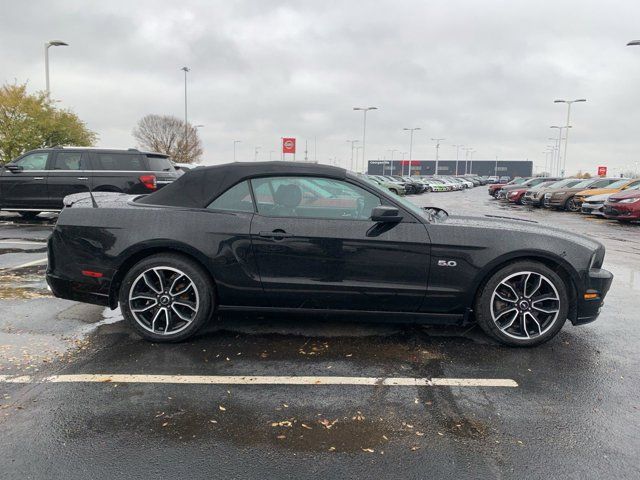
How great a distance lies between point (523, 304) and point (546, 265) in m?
0.39

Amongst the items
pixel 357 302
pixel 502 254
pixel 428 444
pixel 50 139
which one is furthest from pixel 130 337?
pixel 50 139

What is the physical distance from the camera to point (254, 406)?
3.00 metres

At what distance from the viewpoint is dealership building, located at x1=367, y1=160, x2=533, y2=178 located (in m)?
132

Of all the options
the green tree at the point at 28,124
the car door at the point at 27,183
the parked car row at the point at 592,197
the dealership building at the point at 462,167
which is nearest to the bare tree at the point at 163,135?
the green tree at the point at 28,124

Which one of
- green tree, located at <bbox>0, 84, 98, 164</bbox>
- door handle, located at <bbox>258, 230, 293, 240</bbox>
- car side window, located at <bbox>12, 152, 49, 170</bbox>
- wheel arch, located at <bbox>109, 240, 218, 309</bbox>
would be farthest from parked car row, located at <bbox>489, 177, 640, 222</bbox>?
green tree, located at <bbox>0, 84, 98, 164</bbox>

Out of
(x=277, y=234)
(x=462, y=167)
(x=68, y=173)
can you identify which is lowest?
(x=277, y=234)

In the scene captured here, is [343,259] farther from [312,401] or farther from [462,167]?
[462,167]

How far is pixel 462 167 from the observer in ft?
466

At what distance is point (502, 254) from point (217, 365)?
2420 millimetres

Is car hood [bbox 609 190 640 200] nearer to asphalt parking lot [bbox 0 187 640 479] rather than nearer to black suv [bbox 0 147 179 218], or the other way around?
asphalt parking lot [bbox 0 187 640 479]

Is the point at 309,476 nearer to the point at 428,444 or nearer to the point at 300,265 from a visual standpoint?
the point at 428,444

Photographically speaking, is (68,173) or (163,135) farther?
(163,135)

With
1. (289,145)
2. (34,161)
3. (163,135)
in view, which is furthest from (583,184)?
(163,135)

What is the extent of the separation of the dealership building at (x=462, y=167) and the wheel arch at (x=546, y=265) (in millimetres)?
121583
